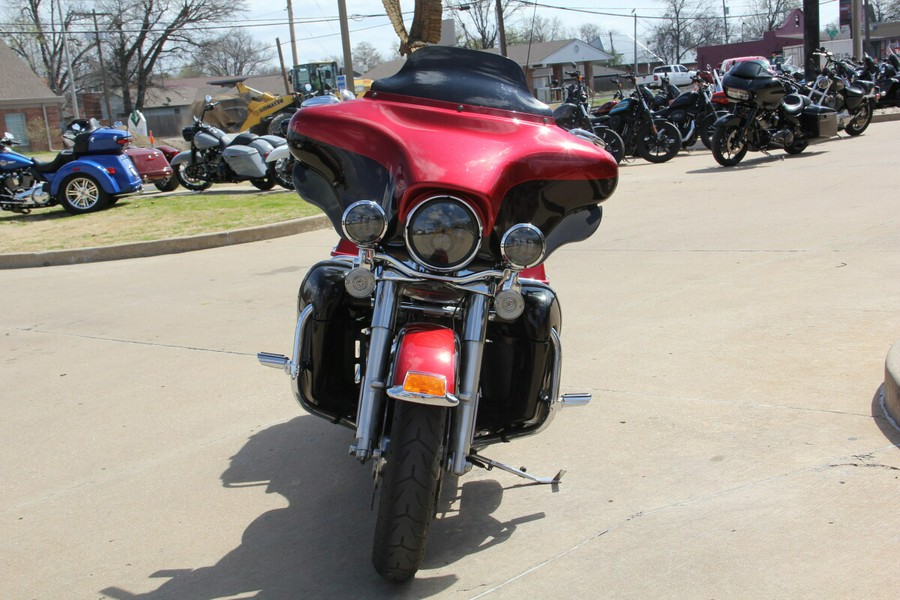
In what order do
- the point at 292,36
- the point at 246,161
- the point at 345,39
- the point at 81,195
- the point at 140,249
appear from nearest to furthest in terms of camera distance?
1. the point at 140,249
2. the point at 81,195
3. the point at 246,161
4. the point at 345,39
5. the point at 292,36

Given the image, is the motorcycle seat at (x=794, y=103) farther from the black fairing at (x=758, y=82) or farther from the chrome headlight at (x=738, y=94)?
the chrome headlight at (x=738, y=94)

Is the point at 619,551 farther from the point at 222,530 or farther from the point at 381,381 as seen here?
the point at 222,530

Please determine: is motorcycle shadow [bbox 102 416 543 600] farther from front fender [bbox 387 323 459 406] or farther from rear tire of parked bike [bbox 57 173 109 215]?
rear tire of parked bike [bbox 57 173 109 215]

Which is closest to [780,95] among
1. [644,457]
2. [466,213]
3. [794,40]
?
[644,457]

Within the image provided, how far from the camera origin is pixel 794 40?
75750mm

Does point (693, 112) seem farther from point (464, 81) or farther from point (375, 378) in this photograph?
point (375, 378)

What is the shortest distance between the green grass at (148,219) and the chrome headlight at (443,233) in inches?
363

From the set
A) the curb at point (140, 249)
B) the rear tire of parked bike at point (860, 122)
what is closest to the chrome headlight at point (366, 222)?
the curb at point (140, 249)

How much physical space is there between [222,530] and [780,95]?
13.6m

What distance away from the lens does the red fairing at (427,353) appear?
9.76ft

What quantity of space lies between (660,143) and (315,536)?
15.3 m

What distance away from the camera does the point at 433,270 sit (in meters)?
3.17

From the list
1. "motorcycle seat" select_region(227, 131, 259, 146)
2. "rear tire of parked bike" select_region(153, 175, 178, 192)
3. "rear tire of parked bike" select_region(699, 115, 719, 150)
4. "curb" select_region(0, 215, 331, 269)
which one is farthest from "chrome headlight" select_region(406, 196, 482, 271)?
"rear tire of parked bike" select_region(699, 115, 719, 150)

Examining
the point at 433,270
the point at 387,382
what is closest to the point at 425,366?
the point at 387,382
